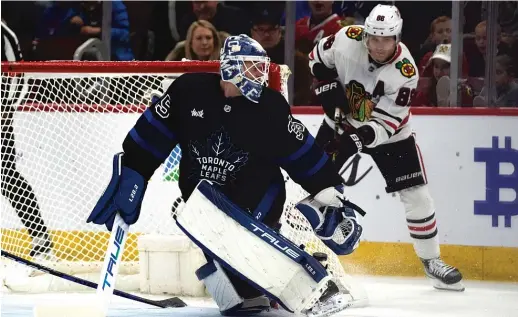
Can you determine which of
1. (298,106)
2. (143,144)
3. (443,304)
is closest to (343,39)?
(298,106)

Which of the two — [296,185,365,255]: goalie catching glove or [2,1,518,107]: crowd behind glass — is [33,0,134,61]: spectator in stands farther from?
[296,185,365,255]: goalie catching glove

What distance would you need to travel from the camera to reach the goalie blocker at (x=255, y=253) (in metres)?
4.10

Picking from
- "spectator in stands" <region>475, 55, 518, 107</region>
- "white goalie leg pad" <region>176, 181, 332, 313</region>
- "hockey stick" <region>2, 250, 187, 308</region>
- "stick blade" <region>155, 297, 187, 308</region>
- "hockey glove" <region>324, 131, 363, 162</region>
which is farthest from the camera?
"spectator in stands" <region>475, 55, 518, 107</region>

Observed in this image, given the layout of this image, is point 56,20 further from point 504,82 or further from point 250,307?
point 250,307

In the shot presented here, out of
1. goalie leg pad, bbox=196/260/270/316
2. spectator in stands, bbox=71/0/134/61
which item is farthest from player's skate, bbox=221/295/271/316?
spectator in stands, bbox=71/0/134/61

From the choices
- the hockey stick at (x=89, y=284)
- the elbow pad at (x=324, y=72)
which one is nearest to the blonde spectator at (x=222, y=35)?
the elbow pad at (x=324, y=72)

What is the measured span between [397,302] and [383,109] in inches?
35.6

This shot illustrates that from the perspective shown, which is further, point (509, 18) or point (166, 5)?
point (166, 5)

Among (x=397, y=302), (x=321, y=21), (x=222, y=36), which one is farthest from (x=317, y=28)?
(x=397, y=302)

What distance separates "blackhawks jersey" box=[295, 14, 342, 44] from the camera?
668 centimetres

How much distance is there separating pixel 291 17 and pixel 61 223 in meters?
1.63

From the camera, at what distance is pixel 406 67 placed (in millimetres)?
5625

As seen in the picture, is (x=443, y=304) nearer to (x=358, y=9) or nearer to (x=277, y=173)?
(x=277, y=173)

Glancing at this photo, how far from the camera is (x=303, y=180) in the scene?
14.0ft
